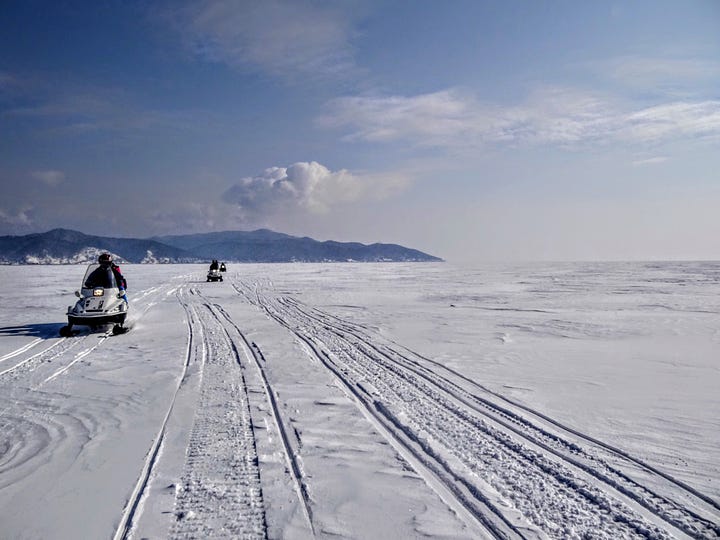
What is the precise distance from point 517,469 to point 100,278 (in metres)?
12.6

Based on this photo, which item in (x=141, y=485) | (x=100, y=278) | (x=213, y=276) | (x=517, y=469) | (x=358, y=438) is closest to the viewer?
(x=141, y=485)

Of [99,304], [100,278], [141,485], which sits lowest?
[141,485]

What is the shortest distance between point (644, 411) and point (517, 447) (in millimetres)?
2512

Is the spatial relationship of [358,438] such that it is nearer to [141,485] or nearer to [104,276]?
[141,485]

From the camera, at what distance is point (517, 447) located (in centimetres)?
459

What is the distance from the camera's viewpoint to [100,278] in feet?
41.8

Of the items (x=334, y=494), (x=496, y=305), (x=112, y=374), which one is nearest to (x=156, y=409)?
(x=112, y=374)

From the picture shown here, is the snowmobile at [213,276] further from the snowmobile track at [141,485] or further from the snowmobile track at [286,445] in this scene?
the snowmobile track at [141,485]

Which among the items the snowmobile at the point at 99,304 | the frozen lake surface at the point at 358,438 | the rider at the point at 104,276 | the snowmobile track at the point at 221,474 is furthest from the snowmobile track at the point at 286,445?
the rider at the point at 104,276

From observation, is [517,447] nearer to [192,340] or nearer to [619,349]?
[619,349]

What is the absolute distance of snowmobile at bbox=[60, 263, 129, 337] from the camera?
11461 millimetres

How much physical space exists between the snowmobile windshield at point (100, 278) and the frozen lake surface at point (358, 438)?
2471 mm

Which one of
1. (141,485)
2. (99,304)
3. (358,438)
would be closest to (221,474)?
(141,485)

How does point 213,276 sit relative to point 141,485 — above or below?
above
